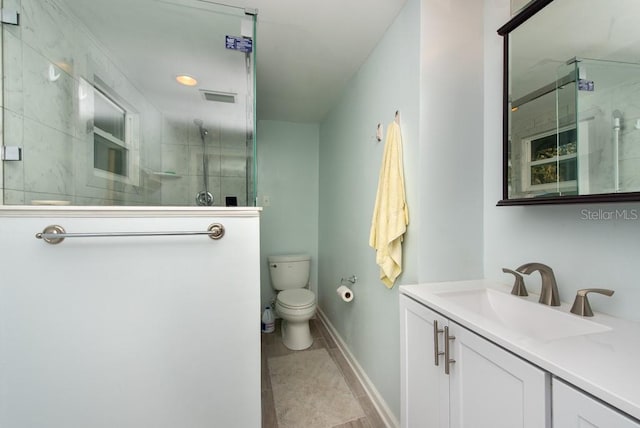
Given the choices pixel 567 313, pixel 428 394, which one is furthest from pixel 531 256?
pixel 428 394

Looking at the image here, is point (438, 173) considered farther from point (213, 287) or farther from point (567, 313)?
point (213, 287)

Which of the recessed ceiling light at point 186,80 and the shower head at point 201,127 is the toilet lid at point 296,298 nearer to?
the shower head at point 201,127

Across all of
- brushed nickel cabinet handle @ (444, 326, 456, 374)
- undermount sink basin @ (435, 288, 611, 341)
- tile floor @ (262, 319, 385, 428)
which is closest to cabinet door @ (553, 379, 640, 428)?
undermount sink basin @ (435, 288, 611, 341)

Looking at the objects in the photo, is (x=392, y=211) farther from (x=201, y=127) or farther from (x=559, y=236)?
(x=201, y=127)

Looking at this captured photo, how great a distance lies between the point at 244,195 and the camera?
1350 millimetres

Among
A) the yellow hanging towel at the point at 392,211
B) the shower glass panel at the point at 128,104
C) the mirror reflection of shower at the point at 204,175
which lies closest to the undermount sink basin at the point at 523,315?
the yellow hanging towel at the point at 392,211

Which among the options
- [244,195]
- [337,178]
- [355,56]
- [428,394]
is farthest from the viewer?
[337,178]

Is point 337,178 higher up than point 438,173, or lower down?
higher up

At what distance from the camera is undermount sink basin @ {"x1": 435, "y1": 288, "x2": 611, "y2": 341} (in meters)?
0.73

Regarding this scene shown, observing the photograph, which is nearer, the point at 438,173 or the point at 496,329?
the point at 496,329

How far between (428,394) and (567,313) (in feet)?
1.76

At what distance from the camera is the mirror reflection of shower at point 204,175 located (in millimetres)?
1356

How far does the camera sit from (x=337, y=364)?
188cm
